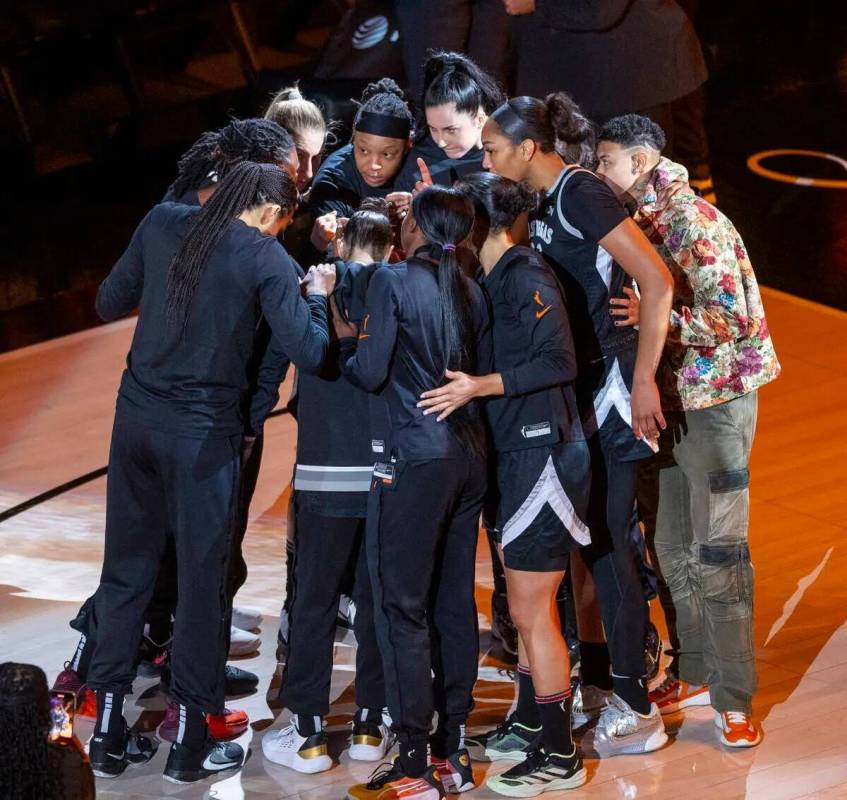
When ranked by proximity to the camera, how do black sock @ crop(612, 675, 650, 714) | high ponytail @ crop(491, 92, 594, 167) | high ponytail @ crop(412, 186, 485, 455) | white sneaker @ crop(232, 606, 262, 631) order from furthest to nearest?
1. white sneaker @ crop(232, 606, 262, 631)
2. black sock @ crop(612, 675, 650, 714)
3. high ponytail @ crop(491, 92, 594, 167)
4. high ponytail @ crop(412, 186, 485, 455)

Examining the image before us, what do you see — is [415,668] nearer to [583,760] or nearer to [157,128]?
[583,760]

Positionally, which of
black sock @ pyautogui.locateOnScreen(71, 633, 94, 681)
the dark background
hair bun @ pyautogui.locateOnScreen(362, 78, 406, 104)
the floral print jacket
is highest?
hair bun @ pyautogui.locateOnScreen(362, 78, 406, 104)

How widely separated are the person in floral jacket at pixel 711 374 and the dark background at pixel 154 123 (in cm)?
378

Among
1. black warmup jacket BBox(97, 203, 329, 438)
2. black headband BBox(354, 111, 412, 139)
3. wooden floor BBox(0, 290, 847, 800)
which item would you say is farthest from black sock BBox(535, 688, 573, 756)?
→ black headband BBox(354, 111, 412, 139)

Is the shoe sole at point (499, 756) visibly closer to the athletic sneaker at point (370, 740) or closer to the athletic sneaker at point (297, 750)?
the athletic sneaker at point (370, 740)

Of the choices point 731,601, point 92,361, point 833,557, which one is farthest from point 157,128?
point 731,601

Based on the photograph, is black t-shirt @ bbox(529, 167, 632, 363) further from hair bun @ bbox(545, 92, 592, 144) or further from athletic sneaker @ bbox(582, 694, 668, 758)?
athletic sneaker @ bbox(582, 694, 668, 758)

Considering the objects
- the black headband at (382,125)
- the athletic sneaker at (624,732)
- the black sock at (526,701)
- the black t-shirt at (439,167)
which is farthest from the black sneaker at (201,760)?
the black headband at (382,125)

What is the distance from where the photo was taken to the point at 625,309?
12.4ft

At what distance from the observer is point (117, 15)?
1032 centimetres

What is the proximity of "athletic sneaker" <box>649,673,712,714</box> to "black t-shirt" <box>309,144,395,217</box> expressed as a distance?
5.23 ft

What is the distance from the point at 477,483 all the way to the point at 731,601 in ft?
2.69

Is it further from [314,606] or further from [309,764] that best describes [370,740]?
[314,606]

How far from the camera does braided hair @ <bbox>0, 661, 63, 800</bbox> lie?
2.47 meters
